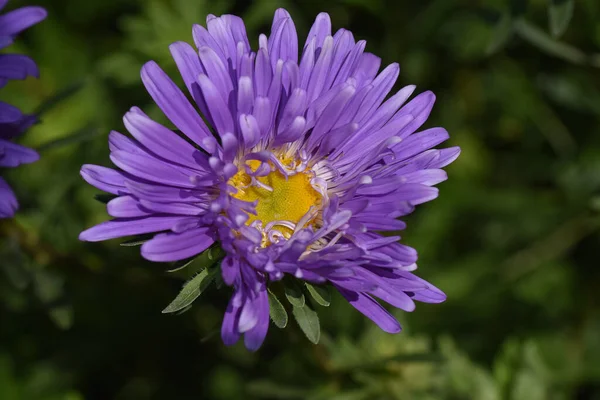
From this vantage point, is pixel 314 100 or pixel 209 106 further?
pixel 314 100

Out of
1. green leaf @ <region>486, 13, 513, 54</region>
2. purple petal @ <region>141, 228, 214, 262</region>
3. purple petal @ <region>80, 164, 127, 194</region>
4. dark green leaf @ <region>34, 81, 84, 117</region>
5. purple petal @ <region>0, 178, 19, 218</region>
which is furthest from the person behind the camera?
green leaf @ <region>486, 13, 513, 54</region>

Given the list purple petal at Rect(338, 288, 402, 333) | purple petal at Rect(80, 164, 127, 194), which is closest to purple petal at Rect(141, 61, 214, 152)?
purple petal at Rect(80, 164, 127, 194)

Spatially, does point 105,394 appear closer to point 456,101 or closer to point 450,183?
point 450,183

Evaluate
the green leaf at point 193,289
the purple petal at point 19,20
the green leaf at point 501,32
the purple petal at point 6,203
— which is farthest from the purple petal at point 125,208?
the green leaf at point 501,32

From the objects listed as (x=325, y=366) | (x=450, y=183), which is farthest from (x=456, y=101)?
(x=325, y=366)

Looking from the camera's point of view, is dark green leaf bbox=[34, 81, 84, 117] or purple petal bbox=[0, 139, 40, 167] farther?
dark green leaf bbox=[34, 81, 84, 117]

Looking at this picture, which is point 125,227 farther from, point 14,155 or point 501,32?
point 501,32

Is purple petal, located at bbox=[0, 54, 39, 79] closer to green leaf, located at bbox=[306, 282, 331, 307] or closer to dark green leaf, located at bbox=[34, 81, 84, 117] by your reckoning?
dark green leaf, located at bbox=[34, 81, 84, 117]
